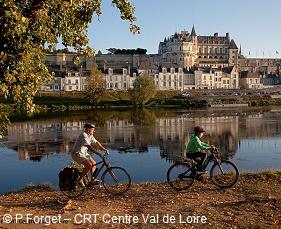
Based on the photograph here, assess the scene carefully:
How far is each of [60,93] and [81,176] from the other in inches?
4055

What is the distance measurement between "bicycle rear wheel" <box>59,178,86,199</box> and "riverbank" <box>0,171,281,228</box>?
0.17 m

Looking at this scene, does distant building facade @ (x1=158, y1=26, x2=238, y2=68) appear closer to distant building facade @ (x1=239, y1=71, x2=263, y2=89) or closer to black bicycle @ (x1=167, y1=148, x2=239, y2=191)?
distant building facade @ (x1=239, y1=71, x2=263, y2=89)

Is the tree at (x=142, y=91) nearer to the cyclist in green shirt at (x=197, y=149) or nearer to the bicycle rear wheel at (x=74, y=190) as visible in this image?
the cyclist in green shirt at (x=197, y=149)

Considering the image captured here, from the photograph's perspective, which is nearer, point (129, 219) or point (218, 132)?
point (129, 219)

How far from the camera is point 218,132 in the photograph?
146 feet

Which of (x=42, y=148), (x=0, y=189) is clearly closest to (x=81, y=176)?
(x=0, y=189)

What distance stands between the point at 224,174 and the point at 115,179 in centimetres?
345

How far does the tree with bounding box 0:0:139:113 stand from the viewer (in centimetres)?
880

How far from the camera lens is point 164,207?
10.8m

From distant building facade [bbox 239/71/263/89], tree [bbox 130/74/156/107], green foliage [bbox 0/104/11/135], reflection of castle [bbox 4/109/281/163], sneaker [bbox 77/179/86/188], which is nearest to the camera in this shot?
green foliage [bbox 0/104/11/135]

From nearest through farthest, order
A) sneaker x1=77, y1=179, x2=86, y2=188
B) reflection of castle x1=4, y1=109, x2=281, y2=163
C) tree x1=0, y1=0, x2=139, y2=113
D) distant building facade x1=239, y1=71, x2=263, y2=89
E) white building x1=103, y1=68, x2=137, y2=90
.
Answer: tree x1=0, y1=0, x2=139, y2=113 → sneaker x1=77, y1=179, x2=86, y2=188 → reflection of castle x1=4, y1=109, x2=281, y2=163 → white building x1=103, y1=68, x2=137, y2=90 → distant building facade x1=239, y1=71, x2=263, y2=89

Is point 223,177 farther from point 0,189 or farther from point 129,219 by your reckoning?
point 0,189

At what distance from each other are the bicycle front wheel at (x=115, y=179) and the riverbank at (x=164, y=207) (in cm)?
23

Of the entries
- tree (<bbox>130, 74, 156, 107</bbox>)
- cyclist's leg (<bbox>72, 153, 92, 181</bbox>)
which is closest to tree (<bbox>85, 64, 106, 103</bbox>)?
tree (<bbox>130, 74, 156, 107</bbox>)
